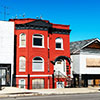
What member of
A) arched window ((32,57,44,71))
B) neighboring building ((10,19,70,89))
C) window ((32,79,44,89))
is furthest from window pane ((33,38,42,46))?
window ((32,79,44,89))

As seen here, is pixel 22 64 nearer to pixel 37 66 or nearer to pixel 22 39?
pixel 37 66

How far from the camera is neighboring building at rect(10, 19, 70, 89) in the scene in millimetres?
30438

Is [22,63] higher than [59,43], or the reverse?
[59,43]

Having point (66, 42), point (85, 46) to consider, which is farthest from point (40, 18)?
point (85, 46)

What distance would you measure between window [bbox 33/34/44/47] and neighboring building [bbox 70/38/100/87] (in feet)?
19.6

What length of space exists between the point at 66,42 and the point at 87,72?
5.70 metres

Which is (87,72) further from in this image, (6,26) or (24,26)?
(6,26)

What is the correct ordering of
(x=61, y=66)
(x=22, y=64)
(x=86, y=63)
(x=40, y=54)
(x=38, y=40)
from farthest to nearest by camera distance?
1. (x=86, y=63)
2. (x=61, y=66)
3. (x=38, y=40)
4. (x=40, y=54)
5. (x=22, y=64)

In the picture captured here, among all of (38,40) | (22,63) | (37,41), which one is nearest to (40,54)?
(37,41)

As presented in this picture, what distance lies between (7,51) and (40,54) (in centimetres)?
467

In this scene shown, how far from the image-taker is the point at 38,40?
31.6 meters

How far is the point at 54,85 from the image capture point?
31969mm

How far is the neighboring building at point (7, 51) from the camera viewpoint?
2972 cm

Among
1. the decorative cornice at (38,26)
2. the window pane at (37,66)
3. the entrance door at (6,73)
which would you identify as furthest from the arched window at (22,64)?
the decorative cornice at (38,26)
